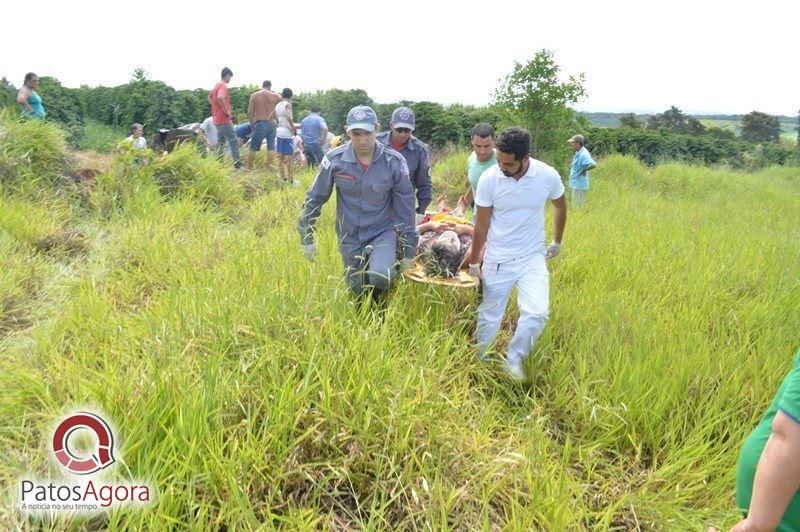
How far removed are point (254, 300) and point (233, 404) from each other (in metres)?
0.86

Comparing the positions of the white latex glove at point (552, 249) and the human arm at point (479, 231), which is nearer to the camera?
the human arm at point (479, 231)

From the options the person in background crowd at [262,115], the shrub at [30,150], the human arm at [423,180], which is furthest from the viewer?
the person in background crowd at [262,115]

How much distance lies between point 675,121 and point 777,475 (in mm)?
44629

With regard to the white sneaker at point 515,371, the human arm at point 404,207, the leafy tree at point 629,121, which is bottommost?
the white sneaker at point 515,371

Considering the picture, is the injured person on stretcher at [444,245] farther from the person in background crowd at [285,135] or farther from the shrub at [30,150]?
the shrub at [30,150]

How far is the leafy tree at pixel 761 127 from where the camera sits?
4312cm

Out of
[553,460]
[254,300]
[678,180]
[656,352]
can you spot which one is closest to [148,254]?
[254,300]

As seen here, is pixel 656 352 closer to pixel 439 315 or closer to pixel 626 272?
pixel 439 315

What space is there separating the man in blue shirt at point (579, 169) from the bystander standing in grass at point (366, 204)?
583cm

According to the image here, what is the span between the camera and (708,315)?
3.72m

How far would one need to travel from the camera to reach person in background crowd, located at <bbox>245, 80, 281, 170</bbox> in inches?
355

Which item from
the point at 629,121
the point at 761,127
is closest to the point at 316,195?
the point at 629,121

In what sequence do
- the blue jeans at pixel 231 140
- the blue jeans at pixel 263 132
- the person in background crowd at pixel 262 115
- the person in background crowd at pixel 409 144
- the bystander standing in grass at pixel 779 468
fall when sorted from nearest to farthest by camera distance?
1. the bystander standing in grass at pixel 779 468
2. the person in background crowd at pixel 409 144
3. the blue jeans at pixel 231 140
4. the person in background crowd at pixel 262 115
5. the blue jeans at pixel 263 132

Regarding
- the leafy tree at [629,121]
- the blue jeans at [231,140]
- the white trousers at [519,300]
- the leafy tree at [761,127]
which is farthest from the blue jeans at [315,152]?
the leafy tree at [761,127]
